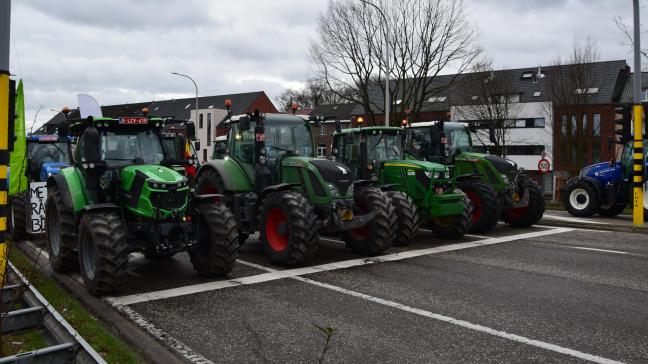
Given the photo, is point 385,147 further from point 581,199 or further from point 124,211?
point 581,199

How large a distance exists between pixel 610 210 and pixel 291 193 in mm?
12001

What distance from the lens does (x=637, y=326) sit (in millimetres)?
6062

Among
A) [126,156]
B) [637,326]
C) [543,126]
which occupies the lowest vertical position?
[637,326]

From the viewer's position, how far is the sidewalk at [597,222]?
14.0 m

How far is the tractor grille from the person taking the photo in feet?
24.2

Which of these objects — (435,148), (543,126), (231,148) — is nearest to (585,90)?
(543,126)

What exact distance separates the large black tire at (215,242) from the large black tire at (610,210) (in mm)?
13089

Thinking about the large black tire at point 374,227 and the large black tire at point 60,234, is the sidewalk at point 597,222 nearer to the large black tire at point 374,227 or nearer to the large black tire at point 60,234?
the large black tire at point 374,227

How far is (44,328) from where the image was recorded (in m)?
5.46

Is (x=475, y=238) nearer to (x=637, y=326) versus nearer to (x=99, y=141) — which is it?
(x=637, y=326)

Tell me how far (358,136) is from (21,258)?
705 centimetres

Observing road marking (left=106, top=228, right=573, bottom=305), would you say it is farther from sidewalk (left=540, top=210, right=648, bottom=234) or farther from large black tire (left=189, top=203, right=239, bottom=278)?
sidewalk (left=540, top=210, right=648, bottom=234)

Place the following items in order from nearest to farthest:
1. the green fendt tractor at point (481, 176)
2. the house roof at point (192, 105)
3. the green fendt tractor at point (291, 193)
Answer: the green fendt tractor at point (291, 193) < the green fendt tractor at point (481, 176) < the house roof at point (192, 105)

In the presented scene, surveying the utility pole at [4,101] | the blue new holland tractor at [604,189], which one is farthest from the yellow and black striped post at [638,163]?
the utility pole at [4,101]
